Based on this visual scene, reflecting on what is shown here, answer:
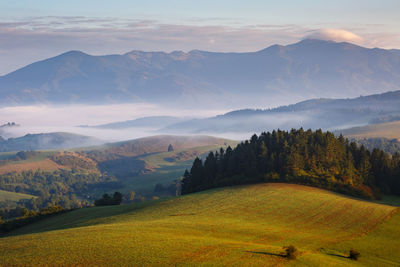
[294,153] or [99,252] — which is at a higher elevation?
[294,153]

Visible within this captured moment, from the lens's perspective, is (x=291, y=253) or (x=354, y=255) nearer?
(x=291, y=253)

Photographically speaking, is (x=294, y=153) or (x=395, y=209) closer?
(x=395, y=209)

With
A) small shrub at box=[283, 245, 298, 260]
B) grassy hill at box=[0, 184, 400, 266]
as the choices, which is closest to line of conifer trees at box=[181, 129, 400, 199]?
grassy hill at box=[0, 184, 400, 266]

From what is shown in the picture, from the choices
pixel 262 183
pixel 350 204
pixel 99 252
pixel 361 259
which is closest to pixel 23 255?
pixel 99 252

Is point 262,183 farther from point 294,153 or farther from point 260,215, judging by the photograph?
point 260,215

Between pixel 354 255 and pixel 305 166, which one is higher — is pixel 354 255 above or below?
below

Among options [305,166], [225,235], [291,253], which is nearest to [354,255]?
[291,253]

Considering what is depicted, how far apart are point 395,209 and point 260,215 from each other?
28.5 meters

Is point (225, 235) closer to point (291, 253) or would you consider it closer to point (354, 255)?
point (291, 253)

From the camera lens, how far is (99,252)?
4334cm

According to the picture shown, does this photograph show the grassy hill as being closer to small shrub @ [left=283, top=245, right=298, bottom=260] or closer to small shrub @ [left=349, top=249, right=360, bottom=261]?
small shrub @ [left=283, top=245, right=298, bottom=260]

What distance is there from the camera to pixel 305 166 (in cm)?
12231

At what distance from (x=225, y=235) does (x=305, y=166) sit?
234ft

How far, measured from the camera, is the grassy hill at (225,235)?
43219mm
